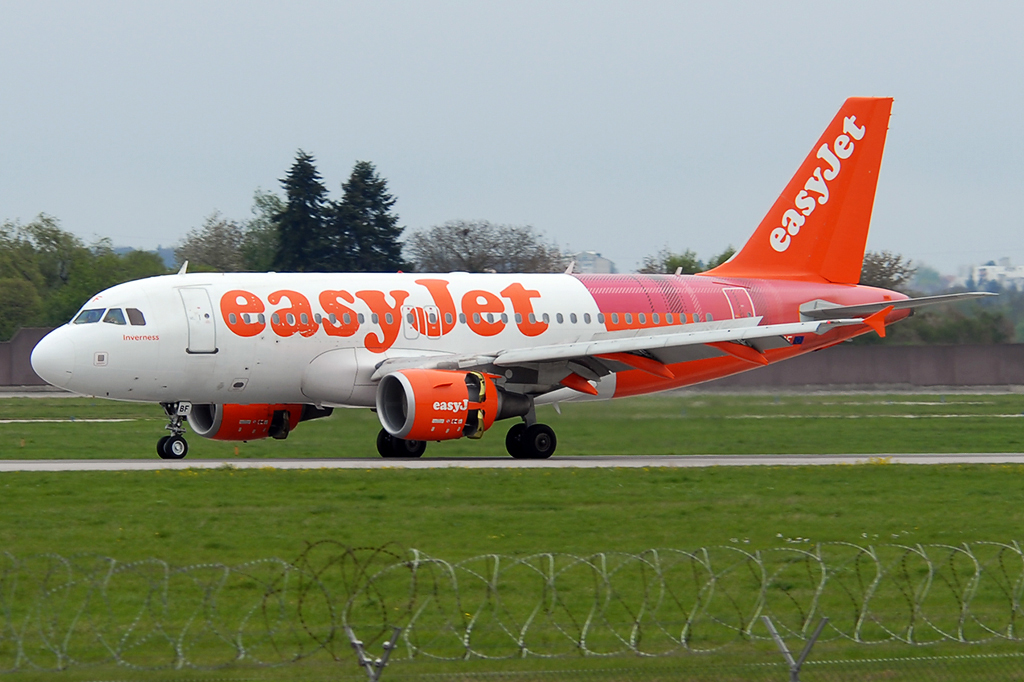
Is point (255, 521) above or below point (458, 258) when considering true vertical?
below

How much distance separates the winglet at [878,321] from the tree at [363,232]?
43164mm

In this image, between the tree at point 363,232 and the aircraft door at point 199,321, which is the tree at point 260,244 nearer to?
the tree at point 363,232

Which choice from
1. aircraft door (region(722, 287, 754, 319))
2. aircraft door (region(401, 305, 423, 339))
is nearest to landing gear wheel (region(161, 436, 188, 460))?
aircraft door (region(401, 305, 423, 339))

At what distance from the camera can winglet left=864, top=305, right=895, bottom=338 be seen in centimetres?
3083

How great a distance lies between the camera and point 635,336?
32.1 meters

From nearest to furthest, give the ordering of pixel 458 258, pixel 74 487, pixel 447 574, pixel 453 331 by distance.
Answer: pixel 447 574, pixel 74 487, pixel 453 331, pixel 458 258

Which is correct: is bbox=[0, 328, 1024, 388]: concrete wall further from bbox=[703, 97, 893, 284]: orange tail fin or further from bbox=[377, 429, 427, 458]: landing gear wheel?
bbox=[377, 429, 427, 458]: landing gear wheel

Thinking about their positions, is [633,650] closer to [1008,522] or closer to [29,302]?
[1008,522]

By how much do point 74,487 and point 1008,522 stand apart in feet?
46.8

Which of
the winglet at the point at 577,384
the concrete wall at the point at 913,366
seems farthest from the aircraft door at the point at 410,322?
the concrete wall at the point at 913,366

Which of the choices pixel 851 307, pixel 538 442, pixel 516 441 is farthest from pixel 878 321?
pixel 516 441

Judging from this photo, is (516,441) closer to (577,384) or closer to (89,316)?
(577,384)

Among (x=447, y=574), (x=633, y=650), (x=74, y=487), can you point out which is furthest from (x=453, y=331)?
(x=633, y=650)

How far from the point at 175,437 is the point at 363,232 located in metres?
46.8
